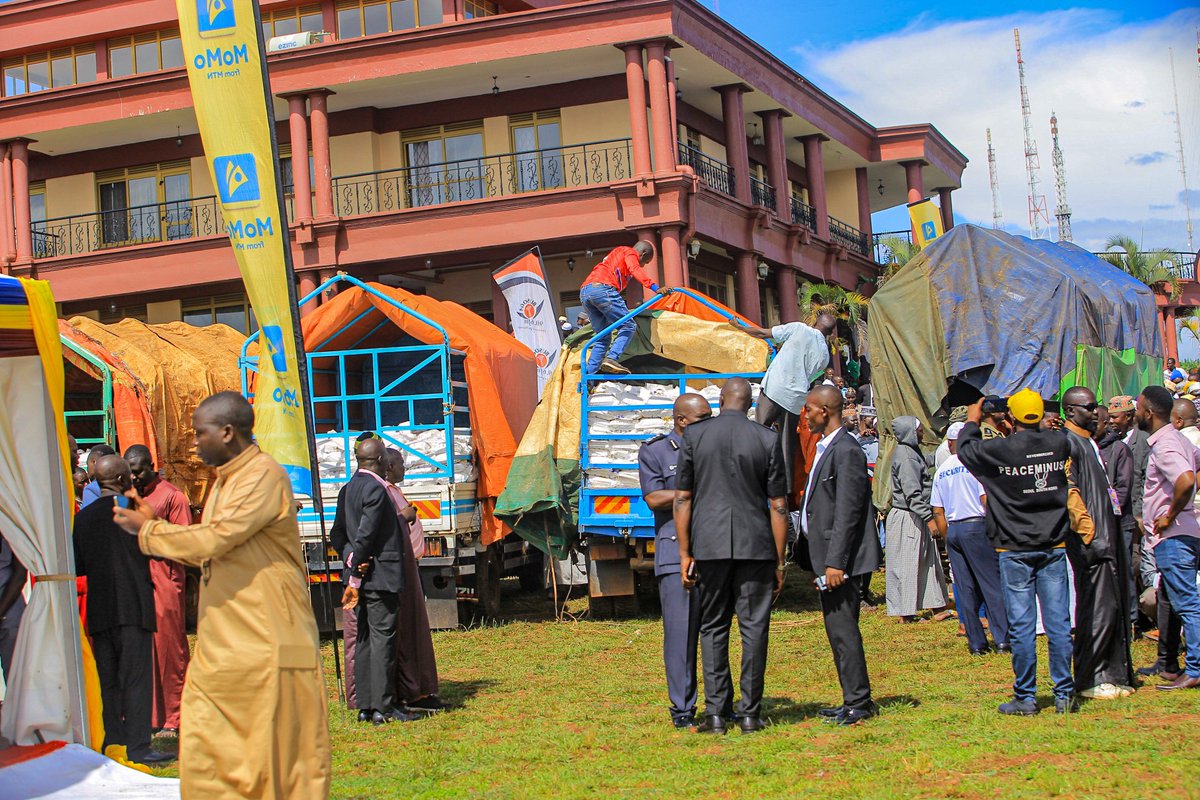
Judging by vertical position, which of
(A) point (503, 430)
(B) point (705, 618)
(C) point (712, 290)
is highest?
(C) point (712, 290)

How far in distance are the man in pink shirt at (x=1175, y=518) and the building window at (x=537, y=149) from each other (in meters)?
19.0

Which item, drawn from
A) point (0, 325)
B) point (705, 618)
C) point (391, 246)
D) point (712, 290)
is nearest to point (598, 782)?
point (705, 618)

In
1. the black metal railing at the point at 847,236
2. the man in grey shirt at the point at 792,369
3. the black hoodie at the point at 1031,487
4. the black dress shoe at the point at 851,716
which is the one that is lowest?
the black dress shoe at the point at 851,716

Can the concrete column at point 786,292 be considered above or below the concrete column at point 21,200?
below

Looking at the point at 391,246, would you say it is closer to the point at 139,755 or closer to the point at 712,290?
the point at 712,290

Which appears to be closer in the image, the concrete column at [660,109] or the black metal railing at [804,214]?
the concrete column at [660,109]

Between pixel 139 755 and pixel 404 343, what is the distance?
333 inches

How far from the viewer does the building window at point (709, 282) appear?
29.1 m

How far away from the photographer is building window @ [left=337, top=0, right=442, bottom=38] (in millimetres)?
28062

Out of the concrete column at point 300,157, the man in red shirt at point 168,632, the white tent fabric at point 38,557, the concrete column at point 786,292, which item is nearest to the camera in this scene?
the white tent fabric at point 38,557

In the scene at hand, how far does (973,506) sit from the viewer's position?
35.9 feet

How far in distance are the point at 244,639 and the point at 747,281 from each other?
22134 mm

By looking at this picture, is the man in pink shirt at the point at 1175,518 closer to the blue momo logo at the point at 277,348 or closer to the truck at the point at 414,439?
the blue momo logo at the point at 277,348

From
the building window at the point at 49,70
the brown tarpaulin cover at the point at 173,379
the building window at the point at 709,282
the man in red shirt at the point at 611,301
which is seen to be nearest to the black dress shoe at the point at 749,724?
the man in red shirt at the point at 611,301
